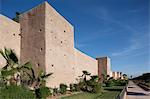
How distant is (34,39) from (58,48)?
2591 millimetres

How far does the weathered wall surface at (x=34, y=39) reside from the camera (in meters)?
16.4

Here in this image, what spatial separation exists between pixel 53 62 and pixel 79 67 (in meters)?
12.7

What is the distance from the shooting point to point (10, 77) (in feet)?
41.5

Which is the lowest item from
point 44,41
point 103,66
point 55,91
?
point 55,91

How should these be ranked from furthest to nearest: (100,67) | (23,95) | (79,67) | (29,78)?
1. (100,67)
2. (79,67)
3. (29,78)
4. (23,95)

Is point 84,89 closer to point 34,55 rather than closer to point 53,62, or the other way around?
point 53,62

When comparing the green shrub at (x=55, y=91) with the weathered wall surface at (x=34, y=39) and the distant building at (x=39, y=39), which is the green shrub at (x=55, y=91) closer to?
the distant building at (x=39, y=39)

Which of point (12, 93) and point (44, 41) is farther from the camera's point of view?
point (44, 41)

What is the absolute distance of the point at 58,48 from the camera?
18.8 metres

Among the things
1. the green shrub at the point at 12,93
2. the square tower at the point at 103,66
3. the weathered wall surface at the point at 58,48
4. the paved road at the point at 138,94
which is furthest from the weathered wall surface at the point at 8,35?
the square tower at the point at 103,66

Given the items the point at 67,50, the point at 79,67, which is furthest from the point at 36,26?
the point at 79,67

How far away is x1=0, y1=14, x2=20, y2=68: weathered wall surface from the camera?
14367 mm

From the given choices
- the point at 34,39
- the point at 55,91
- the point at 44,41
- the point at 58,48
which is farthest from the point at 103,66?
the point at 44,41

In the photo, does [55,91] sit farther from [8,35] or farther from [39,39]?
[8,35]
